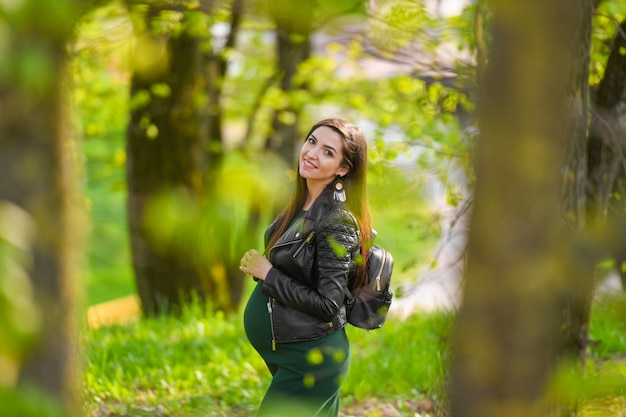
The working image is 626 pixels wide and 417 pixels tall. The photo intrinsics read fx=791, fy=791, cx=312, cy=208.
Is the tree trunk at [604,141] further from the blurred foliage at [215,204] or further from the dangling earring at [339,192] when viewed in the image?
the blurred foliage at [215,204]

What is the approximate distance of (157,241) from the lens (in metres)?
1.41

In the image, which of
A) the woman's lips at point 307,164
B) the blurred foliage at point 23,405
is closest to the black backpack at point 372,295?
the woman's lips at point 307,164

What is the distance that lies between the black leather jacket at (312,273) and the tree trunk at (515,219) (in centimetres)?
167

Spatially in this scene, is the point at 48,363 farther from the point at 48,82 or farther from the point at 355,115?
the point at 355,115

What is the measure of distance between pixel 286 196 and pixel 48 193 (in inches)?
25.8

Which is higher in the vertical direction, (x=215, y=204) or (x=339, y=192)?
(x=215, y=204)

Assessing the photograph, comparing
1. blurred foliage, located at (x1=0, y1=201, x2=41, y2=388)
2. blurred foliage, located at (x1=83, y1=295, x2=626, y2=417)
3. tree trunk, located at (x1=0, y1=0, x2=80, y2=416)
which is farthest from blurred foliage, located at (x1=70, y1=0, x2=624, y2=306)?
blurred foliage, located at (x1=83, y1=295, x2=626, y2=417)

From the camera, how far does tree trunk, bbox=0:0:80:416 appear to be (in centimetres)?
126

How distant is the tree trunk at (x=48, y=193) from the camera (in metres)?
1.26

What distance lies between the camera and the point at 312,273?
325cm

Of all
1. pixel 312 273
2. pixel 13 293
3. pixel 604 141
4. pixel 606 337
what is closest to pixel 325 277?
pixel 312 273

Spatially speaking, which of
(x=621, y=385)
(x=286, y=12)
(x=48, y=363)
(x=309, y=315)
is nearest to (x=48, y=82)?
(x=48, y=363)

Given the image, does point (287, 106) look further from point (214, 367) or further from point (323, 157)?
point (323, 157)

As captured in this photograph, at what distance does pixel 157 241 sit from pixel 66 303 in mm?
195
